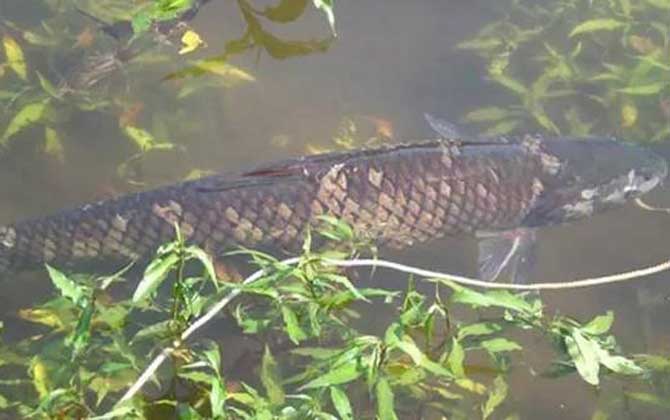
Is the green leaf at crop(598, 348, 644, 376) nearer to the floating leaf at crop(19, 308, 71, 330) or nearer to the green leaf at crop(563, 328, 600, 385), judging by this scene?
the green leaf at crop(563, 328, 600, 385)

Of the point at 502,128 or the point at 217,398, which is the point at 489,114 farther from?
the point at 217,398

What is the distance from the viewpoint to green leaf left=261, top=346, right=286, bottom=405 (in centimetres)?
325

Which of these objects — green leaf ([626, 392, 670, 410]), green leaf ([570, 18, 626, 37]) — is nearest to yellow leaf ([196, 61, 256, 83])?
green leaf ([570, 18, 626, 37])

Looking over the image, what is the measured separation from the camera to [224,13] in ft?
18.0

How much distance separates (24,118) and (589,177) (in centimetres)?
273

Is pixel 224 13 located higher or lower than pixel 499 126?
higher

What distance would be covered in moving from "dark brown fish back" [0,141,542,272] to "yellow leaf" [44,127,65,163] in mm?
930

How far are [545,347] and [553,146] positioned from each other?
1.02m

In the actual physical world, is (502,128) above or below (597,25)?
below

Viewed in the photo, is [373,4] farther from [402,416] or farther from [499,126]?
[402,416]

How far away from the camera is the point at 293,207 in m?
3.96

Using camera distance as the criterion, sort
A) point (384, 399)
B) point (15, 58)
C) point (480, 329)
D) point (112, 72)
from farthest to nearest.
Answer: point (112, 72)
point (15, 58)
point (480, 329)
point (384, 399)

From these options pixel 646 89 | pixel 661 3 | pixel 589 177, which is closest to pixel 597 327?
pixel 589 177

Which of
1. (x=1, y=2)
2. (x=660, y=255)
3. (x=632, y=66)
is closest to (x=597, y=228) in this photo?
(x=660, y=255)
